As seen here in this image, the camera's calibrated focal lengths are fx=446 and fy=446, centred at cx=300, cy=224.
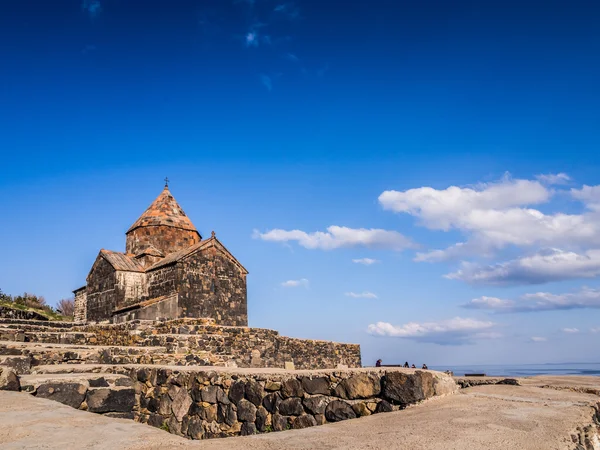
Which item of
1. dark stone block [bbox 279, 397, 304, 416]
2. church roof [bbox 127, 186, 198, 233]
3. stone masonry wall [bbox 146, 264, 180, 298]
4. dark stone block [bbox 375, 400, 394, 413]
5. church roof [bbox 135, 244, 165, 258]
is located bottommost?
dark stone block [bbox 279, 397, 304, 416]

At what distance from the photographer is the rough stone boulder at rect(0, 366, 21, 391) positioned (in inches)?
180

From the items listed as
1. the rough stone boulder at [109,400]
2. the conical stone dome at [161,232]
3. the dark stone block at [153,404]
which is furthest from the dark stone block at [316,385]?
the conical stone dome at [161,232]

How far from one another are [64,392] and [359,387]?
3.12 m

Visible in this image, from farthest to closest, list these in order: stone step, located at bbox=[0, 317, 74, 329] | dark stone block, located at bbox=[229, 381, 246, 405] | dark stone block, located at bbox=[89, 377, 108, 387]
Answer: stone step, located at bbox=[0, 317, 74, 329] < dark stone block, located at bbox=[229, 381, 246, 405] < dark stone block, located at bbox=[89, 377, 108, 387]

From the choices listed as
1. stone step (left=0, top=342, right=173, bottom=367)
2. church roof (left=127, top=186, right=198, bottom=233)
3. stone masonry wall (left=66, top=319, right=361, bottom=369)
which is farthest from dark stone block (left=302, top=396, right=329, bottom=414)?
church roof (left=127, top=186, right=198, bottom=233)

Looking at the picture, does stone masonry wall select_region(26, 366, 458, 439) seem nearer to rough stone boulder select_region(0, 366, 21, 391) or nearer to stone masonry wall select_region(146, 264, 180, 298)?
rough stone boulder select_region(0, 366, 21, 391)

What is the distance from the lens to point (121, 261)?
72.1 ft

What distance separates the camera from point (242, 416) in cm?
498

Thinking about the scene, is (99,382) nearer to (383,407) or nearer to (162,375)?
(162,375)

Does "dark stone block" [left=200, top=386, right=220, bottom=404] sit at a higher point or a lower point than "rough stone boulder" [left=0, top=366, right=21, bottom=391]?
lower

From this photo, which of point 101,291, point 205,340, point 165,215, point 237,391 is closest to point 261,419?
→ point 237,391

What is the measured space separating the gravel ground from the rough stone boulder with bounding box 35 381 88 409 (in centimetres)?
58

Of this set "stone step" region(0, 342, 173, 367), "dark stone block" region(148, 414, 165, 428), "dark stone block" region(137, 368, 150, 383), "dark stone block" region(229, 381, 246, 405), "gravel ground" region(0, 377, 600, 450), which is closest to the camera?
"gravel ground" region(0, 377, 600, 450)

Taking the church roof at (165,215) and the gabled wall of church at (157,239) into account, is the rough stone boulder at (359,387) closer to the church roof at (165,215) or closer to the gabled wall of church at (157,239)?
the gabled wall of church at (157,239)
